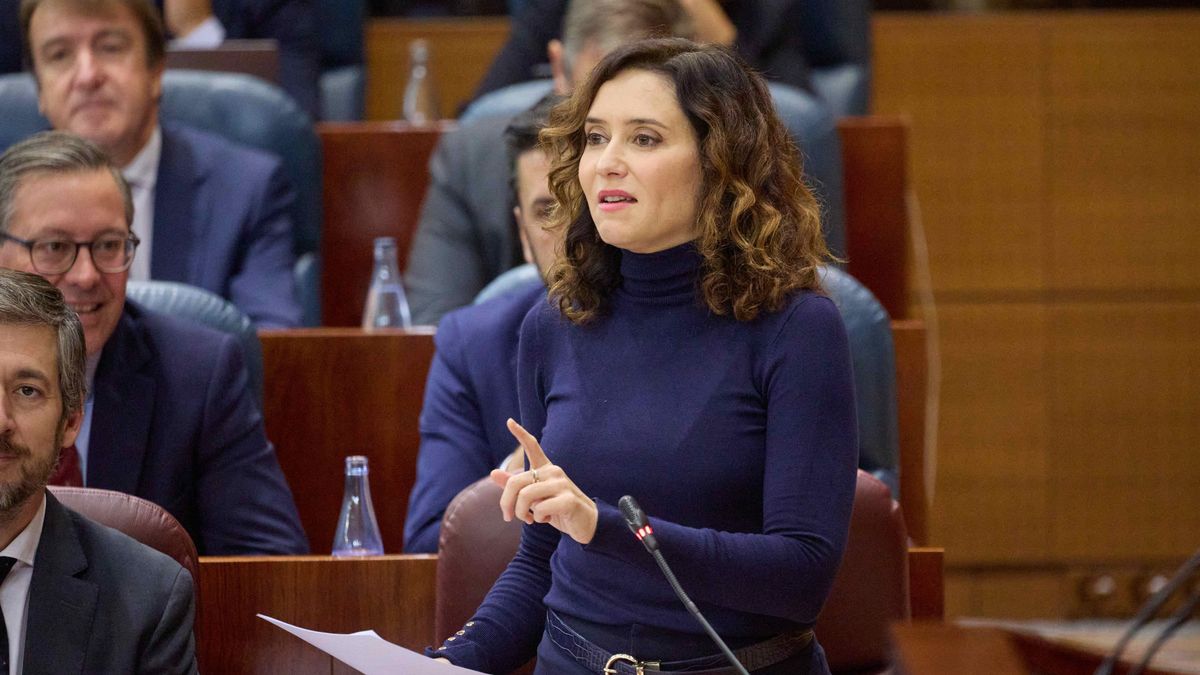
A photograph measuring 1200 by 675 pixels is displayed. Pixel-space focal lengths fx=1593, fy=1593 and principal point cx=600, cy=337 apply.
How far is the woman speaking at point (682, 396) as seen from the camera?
4.00ft

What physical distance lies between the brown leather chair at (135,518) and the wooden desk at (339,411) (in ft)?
2.32

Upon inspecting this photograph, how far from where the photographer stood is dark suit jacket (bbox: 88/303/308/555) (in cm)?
179

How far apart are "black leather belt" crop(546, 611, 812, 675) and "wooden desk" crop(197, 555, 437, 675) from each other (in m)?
0.36

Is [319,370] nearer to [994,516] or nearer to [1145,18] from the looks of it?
[994,516]

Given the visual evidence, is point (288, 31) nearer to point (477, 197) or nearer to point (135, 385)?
point (477, 197)

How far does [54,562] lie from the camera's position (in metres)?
1.32

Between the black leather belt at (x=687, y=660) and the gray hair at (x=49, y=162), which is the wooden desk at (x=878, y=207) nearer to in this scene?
the gray hair at (x=49, y=162)

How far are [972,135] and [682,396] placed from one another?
2.53 meters

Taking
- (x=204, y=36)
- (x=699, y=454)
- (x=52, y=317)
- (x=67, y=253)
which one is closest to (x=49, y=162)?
(x=67, y=253)

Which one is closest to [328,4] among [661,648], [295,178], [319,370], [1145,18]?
[295,178]

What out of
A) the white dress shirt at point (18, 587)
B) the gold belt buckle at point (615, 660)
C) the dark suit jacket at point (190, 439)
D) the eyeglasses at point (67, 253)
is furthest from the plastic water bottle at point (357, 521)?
the gold belt buckle at point (615, 660)

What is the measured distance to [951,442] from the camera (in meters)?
3.58

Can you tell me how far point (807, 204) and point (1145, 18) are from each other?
8.32 ft

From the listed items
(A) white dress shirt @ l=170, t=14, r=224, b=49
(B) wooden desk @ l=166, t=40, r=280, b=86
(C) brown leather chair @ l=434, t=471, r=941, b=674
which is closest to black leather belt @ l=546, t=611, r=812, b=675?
(C) brown leather chair @ l=434, t=471, r=941, b=674
